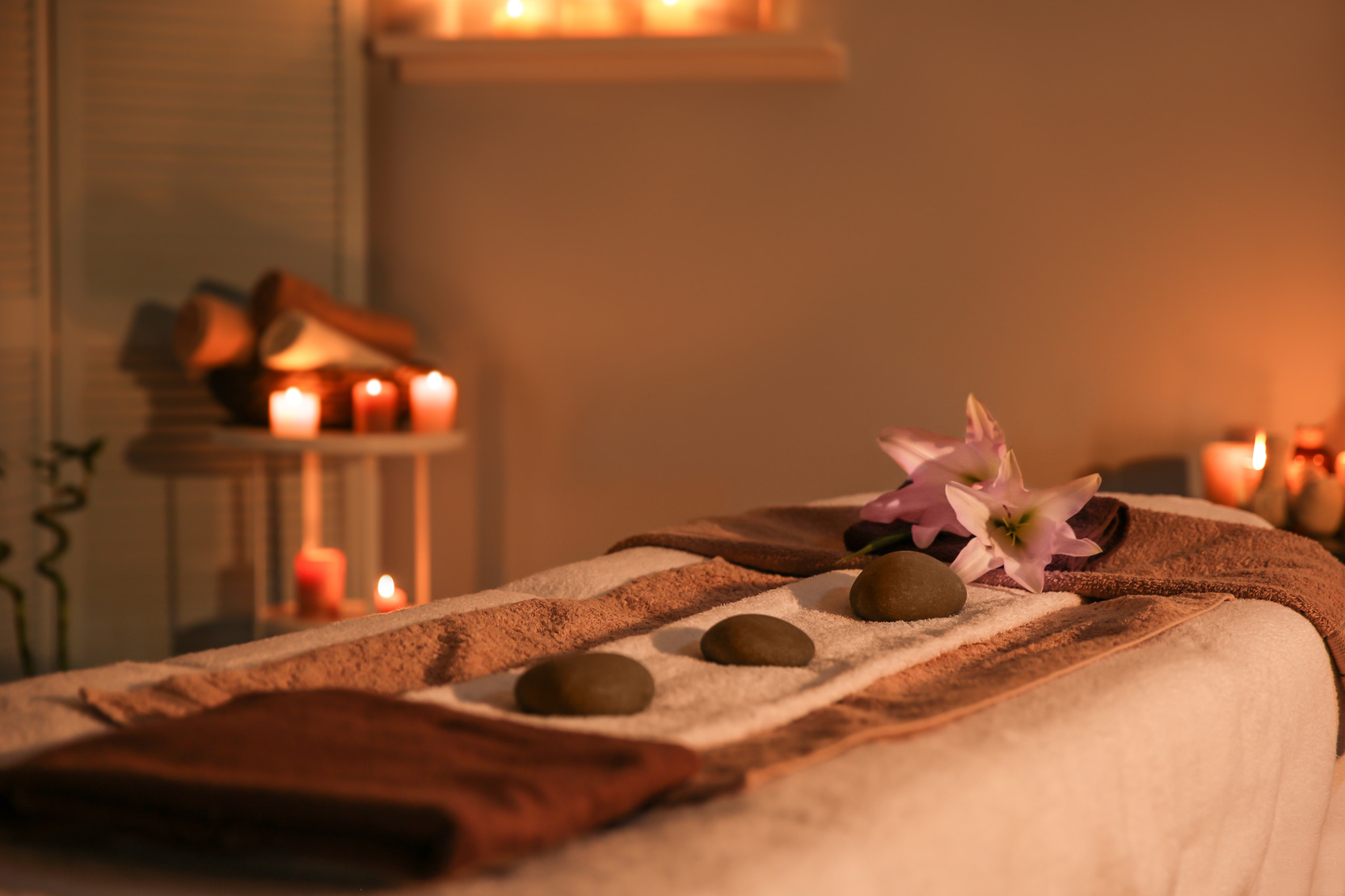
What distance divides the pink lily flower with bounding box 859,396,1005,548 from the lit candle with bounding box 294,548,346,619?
1.22 m

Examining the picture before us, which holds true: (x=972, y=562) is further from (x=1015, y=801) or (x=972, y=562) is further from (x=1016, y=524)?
(x=1015, y=801)

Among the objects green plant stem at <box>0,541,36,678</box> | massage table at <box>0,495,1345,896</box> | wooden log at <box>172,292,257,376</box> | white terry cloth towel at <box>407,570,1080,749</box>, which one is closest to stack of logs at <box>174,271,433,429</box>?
wooden log at <box>172,292,257,376</box>

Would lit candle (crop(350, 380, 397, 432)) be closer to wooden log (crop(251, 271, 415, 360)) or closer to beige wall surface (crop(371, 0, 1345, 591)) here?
wooden log (crop(251, 271, 415, 360))

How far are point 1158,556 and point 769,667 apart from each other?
0.60m

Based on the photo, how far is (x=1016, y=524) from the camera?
3.39 feet

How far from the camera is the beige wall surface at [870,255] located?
190 cm

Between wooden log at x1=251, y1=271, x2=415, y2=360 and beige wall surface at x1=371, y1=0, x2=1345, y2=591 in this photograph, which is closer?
beige wall surface at x1=371, y1=0, x2=1345, y2=591

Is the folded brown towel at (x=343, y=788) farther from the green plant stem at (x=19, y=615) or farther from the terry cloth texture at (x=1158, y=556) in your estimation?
the green plant stem at (x=19, y=615)

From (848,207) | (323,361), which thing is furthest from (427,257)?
(848,207)

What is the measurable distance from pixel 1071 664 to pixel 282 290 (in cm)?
161

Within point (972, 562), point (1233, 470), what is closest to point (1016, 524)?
point (972, 562)

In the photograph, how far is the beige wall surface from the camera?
1900 millimetres

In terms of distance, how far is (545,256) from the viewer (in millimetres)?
2289

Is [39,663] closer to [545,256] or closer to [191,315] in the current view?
[191,315]
